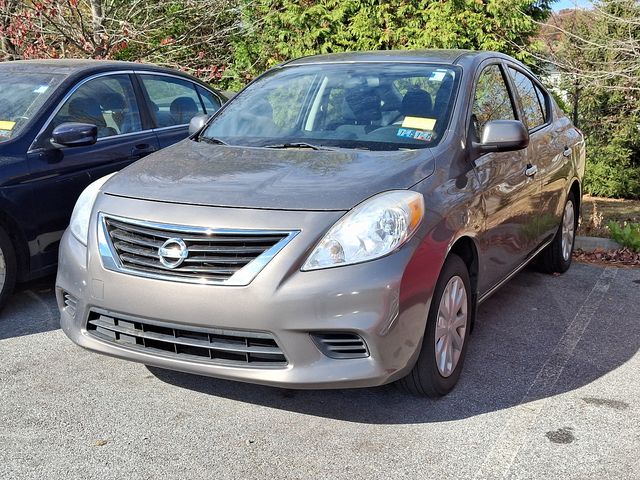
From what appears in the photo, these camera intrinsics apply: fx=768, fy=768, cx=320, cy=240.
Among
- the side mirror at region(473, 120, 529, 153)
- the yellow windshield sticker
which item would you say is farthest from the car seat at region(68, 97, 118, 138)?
the side mirror at region(473, 120, 529, 153)

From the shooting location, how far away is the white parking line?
3111mm

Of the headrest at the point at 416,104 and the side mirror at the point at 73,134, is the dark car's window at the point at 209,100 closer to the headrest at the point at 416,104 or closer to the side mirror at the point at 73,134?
the side mirror at the point at 73,134

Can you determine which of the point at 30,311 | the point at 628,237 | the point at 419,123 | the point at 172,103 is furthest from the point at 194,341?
the point at 628,237

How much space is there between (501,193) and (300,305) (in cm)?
171

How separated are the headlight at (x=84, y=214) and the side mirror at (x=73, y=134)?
122 centimetres

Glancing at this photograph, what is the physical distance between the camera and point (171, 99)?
6.33m

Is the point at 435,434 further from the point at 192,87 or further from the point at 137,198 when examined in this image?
the point at 192,87

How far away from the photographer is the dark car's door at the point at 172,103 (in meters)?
6.05

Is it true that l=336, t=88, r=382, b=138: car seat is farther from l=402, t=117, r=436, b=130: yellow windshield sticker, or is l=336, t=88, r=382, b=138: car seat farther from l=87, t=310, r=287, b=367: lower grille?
l=87, t=310, r=287, b=367: lower grille

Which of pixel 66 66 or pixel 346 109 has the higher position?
pixel 66 66

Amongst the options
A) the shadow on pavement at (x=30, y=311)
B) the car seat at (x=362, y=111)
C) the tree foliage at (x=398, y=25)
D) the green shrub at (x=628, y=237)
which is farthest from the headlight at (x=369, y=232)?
the tree foliage at (x=398, y=25)

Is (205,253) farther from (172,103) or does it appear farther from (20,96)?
(172,103)

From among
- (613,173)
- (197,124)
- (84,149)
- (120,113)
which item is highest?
(197,124)

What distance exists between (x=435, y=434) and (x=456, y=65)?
7.29ft
